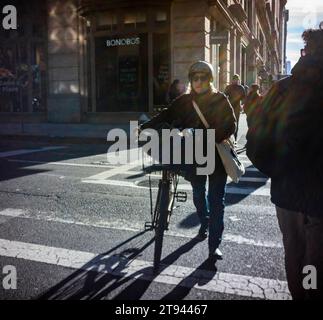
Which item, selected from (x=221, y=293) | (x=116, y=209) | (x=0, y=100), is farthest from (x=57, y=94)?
(x=221, y=293)

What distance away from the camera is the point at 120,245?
488 cm

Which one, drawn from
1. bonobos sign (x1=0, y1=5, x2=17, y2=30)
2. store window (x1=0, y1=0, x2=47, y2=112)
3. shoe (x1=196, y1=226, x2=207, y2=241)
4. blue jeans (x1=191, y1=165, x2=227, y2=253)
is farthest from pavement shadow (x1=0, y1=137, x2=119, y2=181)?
bonobos sign (x1=0, y1=5, x2=17, y2=30)

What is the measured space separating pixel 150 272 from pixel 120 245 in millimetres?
862

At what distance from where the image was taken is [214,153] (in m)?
4.13

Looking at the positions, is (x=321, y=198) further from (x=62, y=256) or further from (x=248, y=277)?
(x=62, y=256)

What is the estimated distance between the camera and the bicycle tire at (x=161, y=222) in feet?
13.5

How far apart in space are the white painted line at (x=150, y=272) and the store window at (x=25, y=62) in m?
18.2

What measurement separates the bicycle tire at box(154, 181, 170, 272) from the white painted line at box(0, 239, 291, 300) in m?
0.15

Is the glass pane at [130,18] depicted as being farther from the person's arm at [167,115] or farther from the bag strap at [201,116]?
the bag strap at [201,116]

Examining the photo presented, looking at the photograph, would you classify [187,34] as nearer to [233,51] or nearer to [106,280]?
[233,51]

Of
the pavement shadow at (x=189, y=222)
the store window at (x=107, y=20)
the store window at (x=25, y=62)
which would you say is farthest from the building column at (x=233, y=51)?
the pavement shadow at (x=189, y=222)

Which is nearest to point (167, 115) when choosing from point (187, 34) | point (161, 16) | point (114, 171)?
point (114, 171)

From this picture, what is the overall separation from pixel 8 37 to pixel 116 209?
18.8 meters

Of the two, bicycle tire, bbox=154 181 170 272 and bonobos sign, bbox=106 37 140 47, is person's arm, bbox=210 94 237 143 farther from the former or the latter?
bonobos sign, bbox=106 37 140 47
